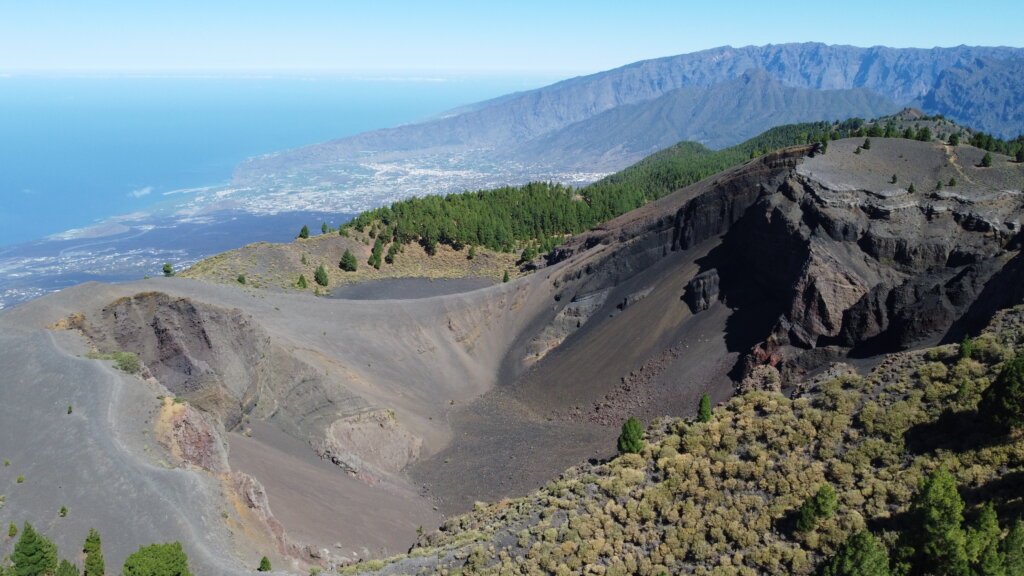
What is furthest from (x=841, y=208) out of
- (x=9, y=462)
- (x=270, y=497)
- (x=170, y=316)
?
(x=9, y=462)

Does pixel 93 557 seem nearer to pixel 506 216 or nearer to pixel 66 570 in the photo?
pixel 66 570

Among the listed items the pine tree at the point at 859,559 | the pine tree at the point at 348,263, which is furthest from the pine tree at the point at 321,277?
the pine tree at the point at 859,559

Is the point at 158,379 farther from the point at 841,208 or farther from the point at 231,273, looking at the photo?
the point at 841,208

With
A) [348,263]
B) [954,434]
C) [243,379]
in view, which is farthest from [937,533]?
[348,263]

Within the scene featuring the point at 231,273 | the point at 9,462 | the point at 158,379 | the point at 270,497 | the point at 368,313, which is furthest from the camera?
the point at 231,273

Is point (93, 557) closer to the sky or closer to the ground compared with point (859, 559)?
closer to the sky

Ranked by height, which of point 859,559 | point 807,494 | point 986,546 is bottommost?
point 807,494
